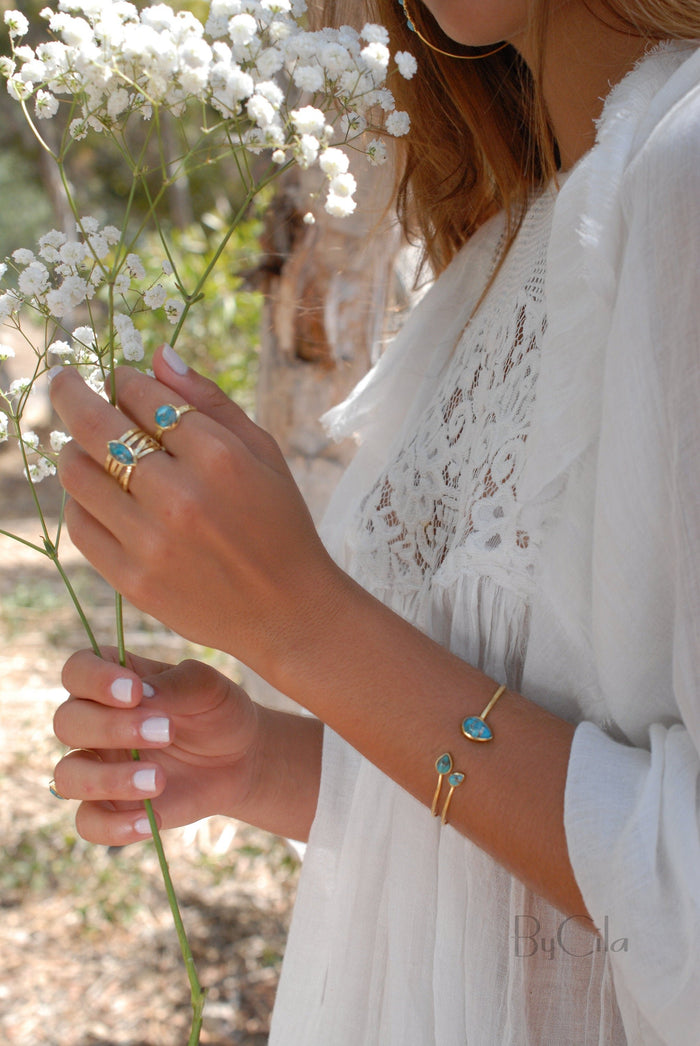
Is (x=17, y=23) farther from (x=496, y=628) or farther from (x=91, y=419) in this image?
(x=496, y=628)

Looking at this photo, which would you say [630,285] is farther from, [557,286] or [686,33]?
[686,33]

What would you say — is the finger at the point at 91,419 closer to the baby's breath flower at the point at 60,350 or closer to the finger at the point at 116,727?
the baby's breath flower at the point at 60,350

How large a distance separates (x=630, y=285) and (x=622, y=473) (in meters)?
0.17

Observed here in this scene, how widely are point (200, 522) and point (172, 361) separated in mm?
161

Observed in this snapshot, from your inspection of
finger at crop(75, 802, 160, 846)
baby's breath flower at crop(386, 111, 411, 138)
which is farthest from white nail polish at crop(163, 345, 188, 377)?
finger at crop(75, 802, 160, 846)

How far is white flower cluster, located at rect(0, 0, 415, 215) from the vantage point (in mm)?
793

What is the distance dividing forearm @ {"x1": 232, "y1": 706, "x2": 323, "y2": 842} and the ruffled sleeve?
59 centimetres

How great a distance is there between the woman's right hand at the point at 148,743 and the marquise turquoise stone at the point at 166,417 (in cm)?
30

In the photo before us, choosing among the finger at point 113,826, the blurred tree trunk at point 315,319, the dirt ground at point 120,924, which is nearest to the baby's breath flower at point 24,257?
the finger at point 113,826

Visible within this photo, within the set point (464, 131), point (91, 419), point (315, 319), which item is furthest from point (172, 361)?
point (315, 319)

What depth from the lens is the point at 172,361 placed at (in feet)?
2.95

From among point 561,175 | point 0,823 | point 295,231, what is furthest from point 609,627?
point 0,823

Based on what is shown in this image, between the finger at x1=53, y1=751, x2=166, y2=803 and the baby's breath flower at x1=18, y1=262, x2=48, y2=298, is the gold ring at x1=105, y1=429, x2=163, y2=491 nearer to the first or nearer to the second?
the baby's breath flower at x1=18, y1=262, x2=48, y2=298

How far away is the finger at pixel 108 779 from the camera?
104 centimetres
